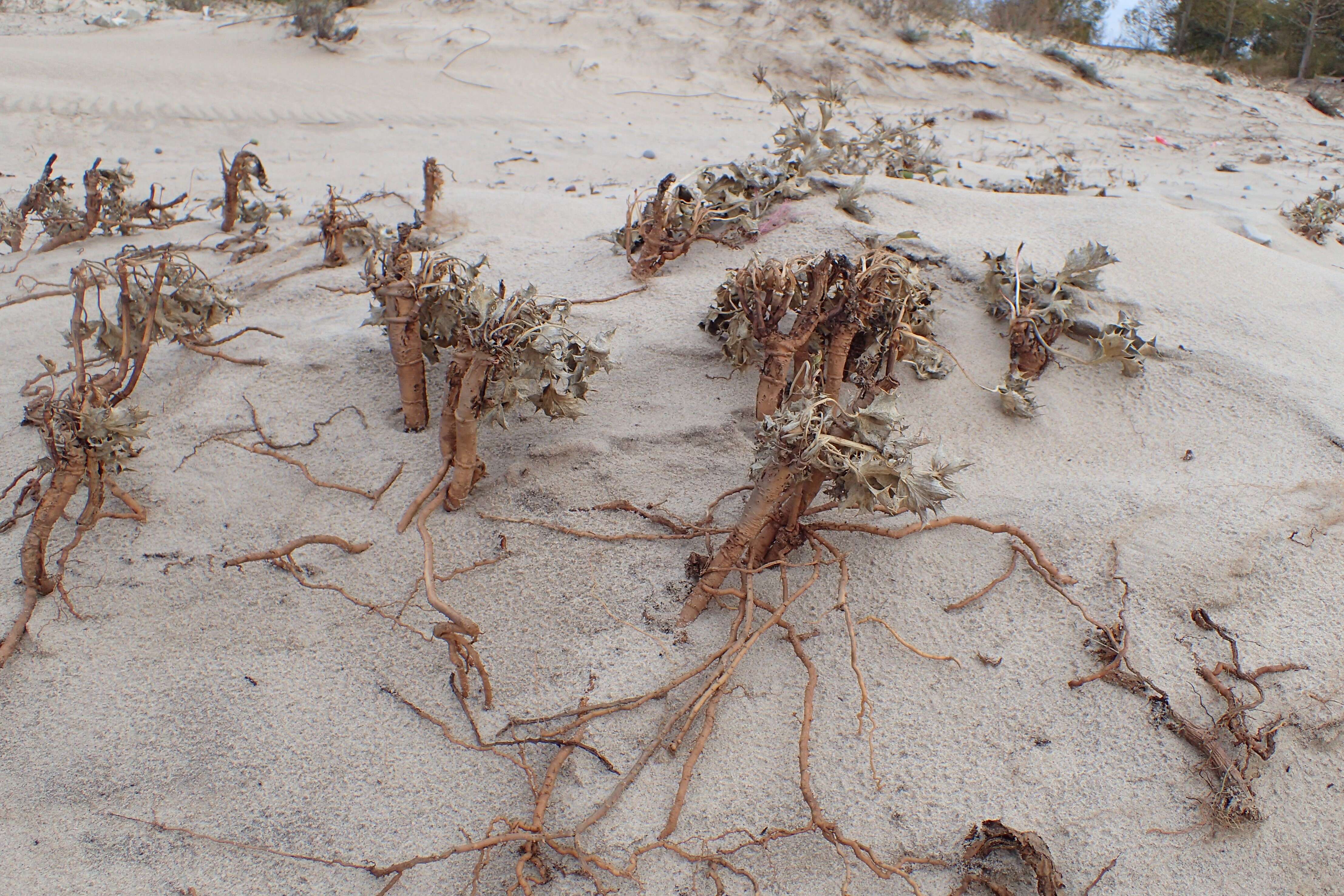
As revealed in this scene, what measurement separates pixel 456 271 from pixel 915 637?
1461 millimetres

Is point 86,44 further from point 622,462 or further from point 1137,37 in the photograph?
point 1137,37

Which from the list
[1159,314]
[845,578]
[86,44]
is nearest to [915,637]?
[845,578]

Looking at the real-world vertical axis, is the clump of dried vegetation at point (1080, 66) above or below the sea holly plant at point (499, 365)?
above

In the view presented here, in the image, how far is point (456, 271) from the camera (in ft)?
7.17

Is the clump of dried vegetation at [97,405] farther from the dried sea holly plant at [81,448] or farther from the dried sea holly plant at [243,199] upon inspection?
the dried sea holly plant at [243,199]

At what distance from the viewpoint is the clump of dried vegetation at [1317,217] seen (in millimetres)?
4098

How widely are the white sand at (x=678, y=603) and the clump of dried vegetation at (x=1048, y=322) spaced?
2.8 inches

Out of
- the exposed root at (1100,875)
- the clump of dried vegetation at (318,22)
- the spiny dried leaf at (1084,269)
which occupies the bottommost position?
the exposed root at (1100,875)

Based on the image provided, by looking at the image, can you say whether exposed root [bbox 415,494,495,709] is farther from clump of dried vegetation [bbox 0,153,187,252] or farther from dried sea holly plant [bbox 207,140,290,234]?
clump of dried vegetation [bbox 0,153,187,252]

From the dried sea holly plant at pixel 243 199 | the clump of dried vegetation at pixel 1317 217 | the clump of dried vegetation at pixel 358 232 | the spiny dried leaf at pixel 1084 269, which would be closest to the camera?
the spiny dried leaf at pixel 1084 269

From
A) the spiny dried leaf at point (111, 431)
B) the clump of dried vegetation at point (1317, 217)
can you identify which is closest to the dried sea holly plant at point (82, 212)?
the spiny dried leaf at point (111, 431)

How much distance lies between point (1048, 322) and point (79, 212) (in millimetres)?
4119

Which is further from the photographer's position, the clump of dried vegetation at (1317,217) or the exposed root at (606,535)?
the clump of dried vegetation at (1317,217)

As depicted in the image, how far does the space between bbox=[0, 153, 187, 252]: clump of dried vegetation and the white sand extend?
0.96ft
